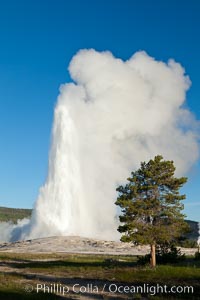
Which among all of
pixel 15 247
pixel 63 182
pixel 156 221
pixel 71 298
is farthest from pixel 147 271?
pixel 63 182

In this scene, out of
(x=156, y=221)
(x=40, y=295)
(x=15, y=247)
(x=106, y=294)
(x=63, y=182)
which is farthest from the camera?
(x=63, y=182)

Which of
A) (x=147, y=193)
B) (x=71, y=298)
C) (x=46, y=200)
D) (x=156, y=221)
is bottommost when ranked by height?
(x=71, y=298)

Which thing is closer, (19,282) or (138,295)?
(138,295)

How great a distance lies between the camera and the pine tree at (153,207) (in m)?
34.4

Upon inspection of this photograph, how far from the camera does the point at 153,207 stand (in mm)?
35406

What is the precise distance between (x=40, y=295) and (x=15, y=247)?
65.3m

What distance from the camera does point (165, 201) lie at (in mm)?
35531

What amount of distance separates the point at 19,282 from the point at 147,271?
9.25 meters

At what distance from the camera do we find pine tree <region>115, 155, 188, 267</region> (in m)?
34.4

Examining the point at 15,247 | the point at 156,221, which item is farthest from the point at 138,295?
the point at 15,247

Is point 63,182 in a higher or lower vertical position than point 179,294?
higher

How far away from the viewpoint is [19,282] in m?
27.2

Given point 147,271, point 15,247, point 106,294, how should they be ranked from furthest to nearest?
point 15,247 < point 147,271 < point 106,294

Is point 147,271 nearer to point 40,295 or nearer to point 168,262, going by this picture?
point 168,262
